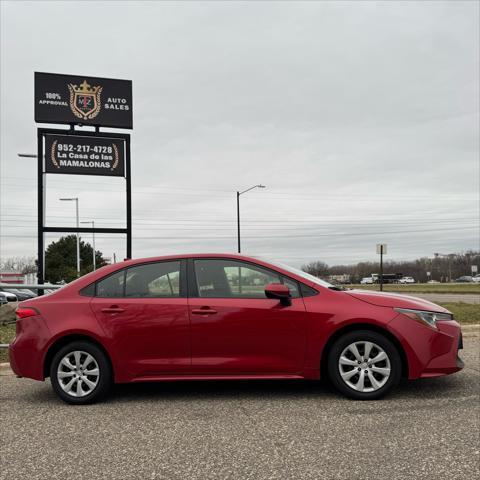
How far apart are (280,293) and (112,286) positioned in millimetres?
1789

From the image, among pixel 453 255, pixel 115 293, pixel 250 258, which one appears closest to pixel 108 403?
pixel 115 293

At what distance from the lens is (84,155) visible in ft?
47.4

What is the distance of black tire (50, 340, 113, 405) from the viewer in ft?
16.8

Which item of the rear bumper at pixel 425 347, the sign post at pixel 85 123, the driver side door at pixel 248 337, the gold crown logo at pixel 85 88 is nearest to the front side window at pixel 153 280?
the driver side door at pixel 248 337

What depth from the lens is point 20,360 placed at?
527cm

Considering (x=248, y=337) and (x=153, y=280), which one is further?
(x=153, y=280)

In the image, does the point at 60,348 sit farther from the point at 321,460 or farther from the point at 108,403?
the point at 321,460

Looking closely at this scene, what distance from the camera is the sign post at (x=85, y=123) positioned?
46.3 feet

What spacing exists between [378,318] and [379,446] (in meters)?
1.54

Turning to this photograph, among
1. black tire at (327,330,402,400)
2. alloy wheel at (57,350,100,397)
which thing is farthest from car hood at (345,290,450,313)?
alloy wheel at (57,350,100,397)

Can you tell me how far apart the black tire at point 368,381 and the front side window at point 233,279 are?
68 cm

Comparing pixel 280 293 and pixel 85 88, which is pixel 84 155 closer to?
pixel 85 88

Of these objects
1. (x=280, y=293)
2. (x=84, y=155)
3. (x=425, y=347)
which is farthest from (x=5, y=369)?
(x=84, y=155)

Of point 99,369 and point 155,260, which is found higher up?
point 155,260
